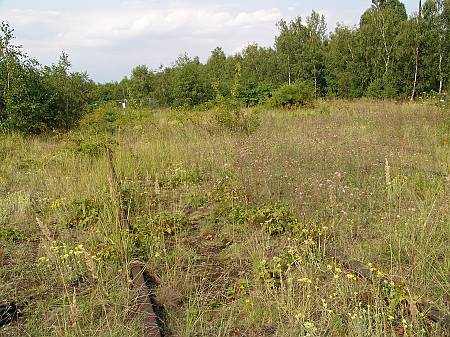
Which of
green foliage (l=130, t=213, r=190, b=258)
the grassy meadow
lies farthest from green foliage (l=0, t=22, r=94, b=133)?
green foliage (l=130, t=213, r=190, b=258)

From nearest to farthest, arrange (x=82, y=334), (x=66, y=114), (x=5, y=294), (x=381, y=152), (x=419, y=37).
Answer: (x=82, y=334), (x=5, y=294), (x=381, y=152), (x=66, y=114), (x=419, y=37)

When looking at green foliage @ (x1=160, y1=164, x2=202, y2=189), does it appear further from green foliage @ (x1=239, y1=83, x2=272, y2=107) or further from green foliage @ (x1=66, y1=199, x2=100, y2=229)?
green foliage @ (x1=239, y1=83, x2=272, y2=107)

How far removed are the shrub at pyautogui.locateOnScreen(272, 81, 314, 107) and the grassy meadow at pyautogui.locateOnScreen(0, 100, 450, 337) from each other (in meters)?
12.8

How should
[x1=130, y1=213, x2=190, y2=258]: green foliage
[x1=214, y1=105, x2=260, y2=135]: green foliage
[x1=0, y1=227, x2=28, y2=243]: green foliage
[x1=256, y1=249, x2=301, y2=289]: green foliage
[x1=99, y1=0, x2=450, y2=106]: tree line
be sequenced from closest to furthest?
[x1=256, y1=249, x2=301, y2=289]: green foliage
[x1=130, y1=213, x2=190, y2=258]: green foliage
[x1=0, y1=227, x2=28, y2=243]: green foliage
[x1=214, y1=105, x2=260, y2=135]: green foliage
[x1=99, y1=0, x2=450, y2=106]: tree line

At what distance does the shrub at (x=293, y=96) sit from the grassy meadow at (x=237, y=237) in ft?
42.1

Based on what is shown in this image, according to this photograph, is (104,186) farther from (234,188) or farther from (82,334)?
(82,334)

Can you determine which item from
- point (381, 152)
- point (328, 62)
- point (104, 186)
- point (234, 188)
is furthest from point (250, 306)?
point (328, 62)

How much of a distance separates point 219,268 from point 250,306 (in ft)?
3.12

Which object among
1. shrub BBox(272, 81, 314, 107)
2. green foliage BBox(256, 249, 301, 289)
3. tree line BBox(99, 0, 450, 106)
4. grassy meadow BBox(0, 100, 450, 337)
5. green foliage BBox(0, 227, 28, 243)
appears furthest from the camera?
tree line BBox(99, 0, 450, 106)

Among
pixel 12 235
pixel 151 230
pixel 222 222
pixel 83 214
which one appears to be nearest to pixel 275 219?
pixel 222 222

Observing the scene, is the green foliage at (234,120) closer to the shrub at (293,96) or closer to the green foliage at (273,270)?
the green foliage at (273,270)

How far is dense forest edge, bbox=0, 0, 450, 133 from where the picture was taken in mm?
14109

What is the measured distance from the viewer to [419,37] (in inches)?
1142

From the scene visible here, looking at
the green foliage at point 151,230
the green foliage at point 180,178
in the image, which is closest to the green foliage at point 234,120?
the green foliage at point 180,178
